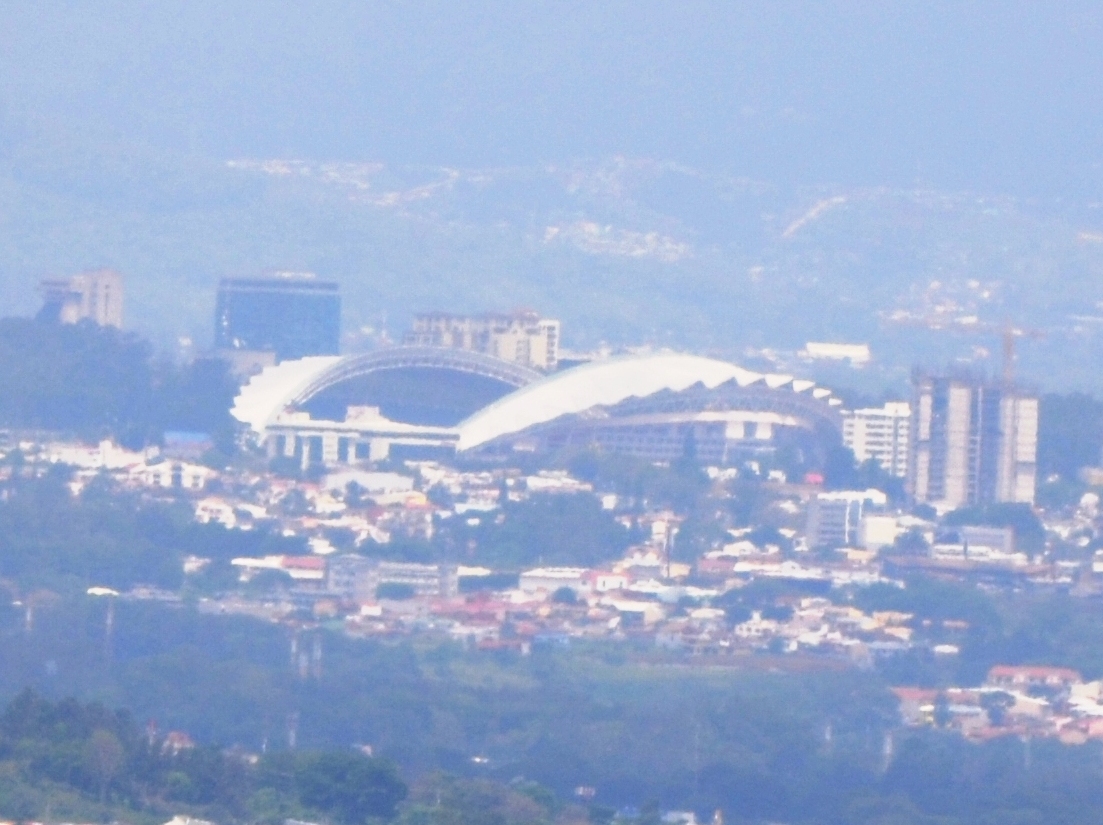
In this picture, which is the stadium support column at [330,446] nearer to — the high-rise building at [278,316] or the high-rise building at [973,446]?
the high-rise building at [973,446]

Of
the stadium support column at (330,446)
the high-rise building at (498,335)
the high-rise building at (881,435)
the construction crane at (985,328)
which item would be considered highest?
the construction crane at (985,328)

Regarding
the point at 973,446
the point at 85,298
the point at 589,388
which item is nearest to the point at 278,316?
the point at 85,298

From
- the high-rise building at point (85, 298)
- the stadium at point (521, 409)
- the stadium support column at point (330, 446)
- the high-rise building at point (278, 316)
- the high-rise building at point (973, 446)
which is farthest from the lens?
the high-rise building at point (278, 316)

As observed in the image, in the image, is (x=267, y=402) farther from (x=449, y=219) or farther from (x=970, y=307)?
(x=449, y=219)

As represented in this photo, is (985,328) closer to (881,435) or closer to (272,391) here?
(881,435)

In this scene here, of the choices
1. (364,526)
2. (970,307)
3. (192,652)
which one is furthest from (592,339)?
(192,652)

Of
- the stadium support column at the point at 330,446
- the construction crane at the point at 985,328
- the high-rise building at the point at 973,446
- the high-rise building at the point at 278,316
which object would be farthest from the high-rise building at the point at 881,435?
the high-rise building at the point at 278,316

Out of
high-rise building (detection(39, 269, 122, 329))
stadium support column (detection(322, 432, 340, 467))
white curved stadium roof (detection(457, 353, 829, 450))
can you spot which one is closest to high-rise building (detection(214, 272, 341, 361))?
high-rise building (detection(39, 269, 122, 329))
